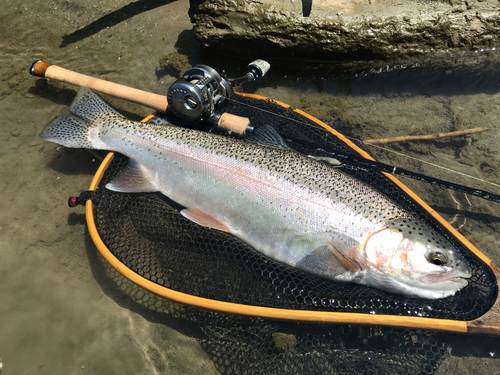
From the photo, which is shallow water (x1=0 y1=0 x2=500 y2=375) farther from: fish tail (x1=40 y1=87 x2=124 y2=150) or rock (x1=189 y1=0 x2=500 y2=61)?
fish tail (x1=40 y1=87 x2=124 y2=150)

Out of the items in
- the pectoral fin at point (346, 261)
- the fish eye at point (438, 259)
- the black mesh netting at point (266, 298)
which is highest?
the fish eye at point (438, 259)

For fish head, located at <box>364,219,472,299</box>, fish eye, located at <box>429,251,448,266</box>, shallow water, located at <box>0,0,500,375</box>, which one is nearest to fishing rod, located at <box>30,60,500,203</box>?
shallow water, located at <box>0,0,500,375</box>

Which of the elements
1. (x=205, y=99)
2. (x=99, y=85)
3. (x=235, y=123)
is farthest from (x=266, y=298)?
(x=99, y=85)

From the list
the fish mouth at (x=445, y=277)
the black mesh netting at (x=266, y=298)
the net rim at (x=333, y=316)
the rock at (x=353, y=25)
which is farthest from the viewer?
the rock at (x=353, y=25)

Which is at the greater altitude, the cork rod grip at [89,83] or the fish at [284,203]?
the cork rod grip at [89,83]

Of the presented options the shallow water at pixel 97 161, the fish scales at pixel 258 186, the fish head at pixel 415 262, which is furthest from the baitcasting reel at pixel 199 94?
the fish head at pixel 415 262

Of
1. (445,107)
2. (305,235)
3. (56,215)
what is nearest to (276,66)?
(445,107)

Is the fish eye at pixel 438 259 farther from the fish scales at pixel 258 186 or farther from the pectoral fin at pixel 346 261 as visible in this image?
the pectoral fin at pixel 346 261

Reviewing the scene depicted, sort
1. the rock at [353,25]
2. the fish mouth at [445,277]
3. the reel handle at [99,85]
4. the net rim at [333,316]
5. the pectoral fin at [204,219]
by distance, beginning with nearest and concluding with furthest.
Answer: the net rim at [333,316]
the fish mouth at [445,277]
the pectoral fin at [204,219]
the reel handle at [99,85]
the rock at [353,25]
